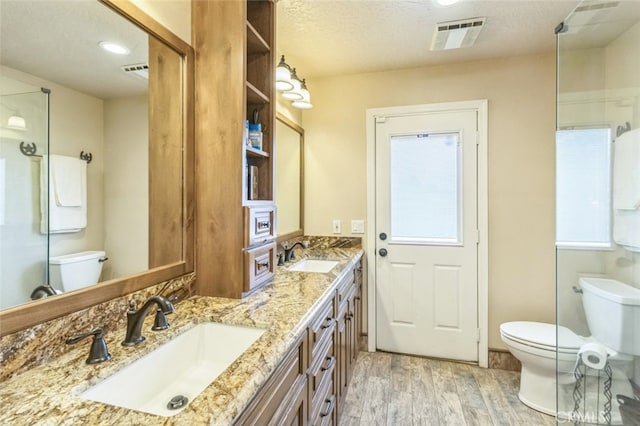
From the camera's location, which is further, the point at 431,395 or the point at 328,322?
the point at 431,395

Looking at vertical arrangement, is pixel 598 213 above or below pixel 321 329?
above

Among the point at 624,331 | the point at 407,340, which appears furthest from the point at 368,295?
the point at 624,331

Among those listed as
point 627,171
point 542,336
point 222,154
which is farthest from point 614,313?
point 222,154

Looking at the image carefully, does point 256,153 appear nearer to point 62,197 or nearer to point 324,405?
point 62,197

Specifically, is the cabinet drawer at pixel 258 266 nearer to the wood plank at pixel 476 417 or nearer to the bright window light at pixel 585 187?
the wood plank at pixel 476 417

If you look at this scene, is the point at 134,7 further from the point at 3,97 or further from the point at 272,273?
the point at 272,273

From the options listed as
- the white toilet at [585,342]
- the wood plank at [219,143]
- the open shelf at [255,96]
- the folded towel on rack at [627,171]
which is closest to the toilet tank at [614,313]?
the white toilet at [585,342]

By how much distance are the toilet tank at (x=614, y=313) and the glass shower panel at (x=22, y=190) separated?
2670mm

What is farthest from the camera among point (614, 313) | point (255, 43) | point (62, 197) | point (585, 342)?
point (585, 342)

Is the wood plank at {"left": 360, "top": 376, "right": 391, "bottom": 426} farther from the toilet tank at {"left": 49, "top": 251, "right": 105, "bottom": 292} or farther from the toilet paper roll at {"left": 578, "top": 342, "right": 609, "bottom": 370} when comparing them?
the toilet tank at {"left": 49, "top": 251, "right": 105, "bottom": 292}

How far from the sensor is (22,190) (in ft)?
2.69

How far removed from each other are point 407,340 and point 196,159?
2279 mm

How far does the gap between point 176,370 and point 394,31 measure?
2269mm

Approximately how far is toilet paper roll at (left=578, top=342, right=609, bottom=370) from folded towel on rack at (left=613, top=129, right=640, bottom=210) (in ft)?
2.83
